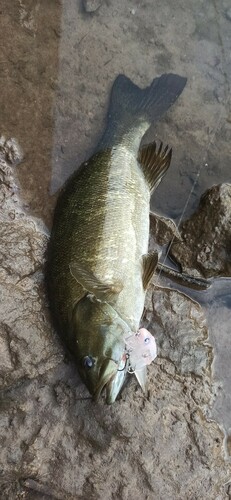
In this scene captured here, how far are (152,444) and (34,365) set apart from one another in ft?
3.46

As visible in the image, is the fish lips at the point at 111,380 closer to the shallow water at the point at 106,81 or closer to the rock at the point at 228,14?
the shallow water at the point at 106,81

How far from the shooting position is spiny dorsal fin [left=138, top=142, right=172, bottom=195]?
470 cm

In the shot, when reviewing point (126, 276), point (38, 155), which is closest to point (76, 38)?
point (38, 155)

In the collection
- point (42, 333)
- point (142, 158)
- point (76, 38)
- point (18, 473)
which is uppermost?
point (76, 38)

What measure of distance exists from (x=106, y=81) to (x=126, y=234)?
180 centimetres

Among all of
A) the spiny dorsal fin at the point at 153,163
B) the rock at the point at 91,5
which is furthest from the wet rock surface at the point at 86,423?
the rock at the point at 91,5

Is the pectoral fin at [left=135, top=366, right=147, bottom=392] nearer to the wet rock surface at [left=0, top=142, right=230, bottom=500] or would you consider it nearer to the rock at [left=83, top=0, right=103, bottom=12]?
the wet rock surface at [left=0, top=142, right=230, bottom=500]

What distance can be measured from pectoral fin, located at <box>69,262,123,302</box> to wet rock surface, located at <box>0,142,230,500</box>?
0.62 m

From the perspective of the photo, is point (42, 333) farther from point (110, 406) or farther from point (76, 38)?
point (76, 38)

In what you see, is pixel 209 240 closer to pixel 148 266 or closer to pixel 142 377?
pixel 148 266

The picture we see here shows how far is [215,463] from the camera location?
4.07 metres

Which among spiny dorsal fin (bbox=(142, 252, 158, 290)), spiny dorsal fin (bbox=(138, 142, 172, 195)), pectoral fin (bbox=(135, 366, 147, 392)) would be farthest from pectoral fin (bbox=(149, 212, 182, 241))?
pectoral fin (bbox=(135, 366, 147, 392))

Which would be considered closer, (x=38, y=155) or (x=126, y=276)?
(x=126, y=276)

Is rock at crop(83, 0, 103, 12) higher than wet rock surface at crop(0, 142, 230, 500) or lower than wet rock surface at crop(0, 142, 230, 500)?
higher
